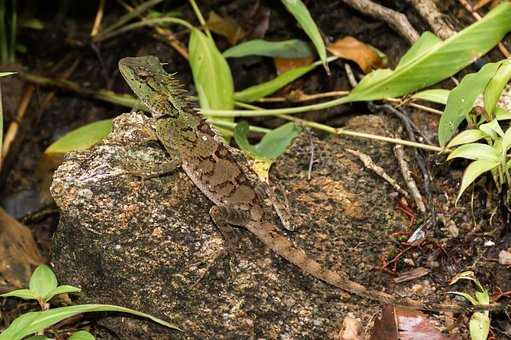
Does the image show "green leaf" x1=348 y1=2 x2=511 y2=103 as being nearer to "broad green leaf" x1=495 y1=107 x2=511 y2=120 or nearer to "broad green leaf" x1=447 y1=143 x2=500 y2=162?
"broad green leaf" x1=495 y1=107 x2=511 y2=120

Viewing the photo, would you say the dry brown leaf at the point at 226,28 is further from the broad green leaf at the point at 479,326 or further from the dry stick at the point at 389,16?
the broad green leaf at the point at 479,326

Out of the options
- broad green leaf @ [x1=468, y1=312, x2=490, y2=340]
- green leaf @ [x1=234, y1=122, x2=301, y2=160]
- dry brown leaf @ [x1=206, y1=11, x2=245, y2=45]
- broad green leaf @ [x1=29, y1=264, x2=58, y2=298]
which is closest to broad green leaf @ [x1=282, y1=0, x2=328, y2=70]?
green leaf @ [x1=234, y1=122, x2=301, y2=160]

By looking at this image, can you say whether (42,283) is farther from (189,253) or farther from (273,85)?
(273,85)

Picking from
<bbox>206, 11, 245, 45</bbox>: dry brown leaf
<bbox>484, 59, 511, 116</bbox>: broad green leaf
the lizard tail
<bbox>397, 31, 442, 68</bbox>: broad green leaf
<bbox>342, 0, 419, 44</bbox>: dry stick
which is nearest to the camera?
the lizard tail

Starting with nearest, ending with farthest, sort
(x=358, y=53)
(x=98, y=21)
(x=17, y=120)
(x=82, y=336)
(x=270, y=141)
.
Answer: (x=82, y=336) < (x=270, y=141) < (x=358, y=53) < (x=17, y=120) < (x=98, y=21)

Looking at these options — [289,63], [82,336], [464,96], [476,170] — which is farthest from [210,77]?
[82,336]

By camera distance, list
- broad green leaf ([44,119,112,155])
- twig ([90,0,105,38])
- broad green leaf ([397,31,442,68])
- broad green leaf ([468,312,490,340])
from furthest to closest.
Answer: twig ([90,0,105,38])
broad green leaf ([44,119,112,155])
broad green leaf ([397,31,442,68])
broad green leaf ([468,312,490,340])
